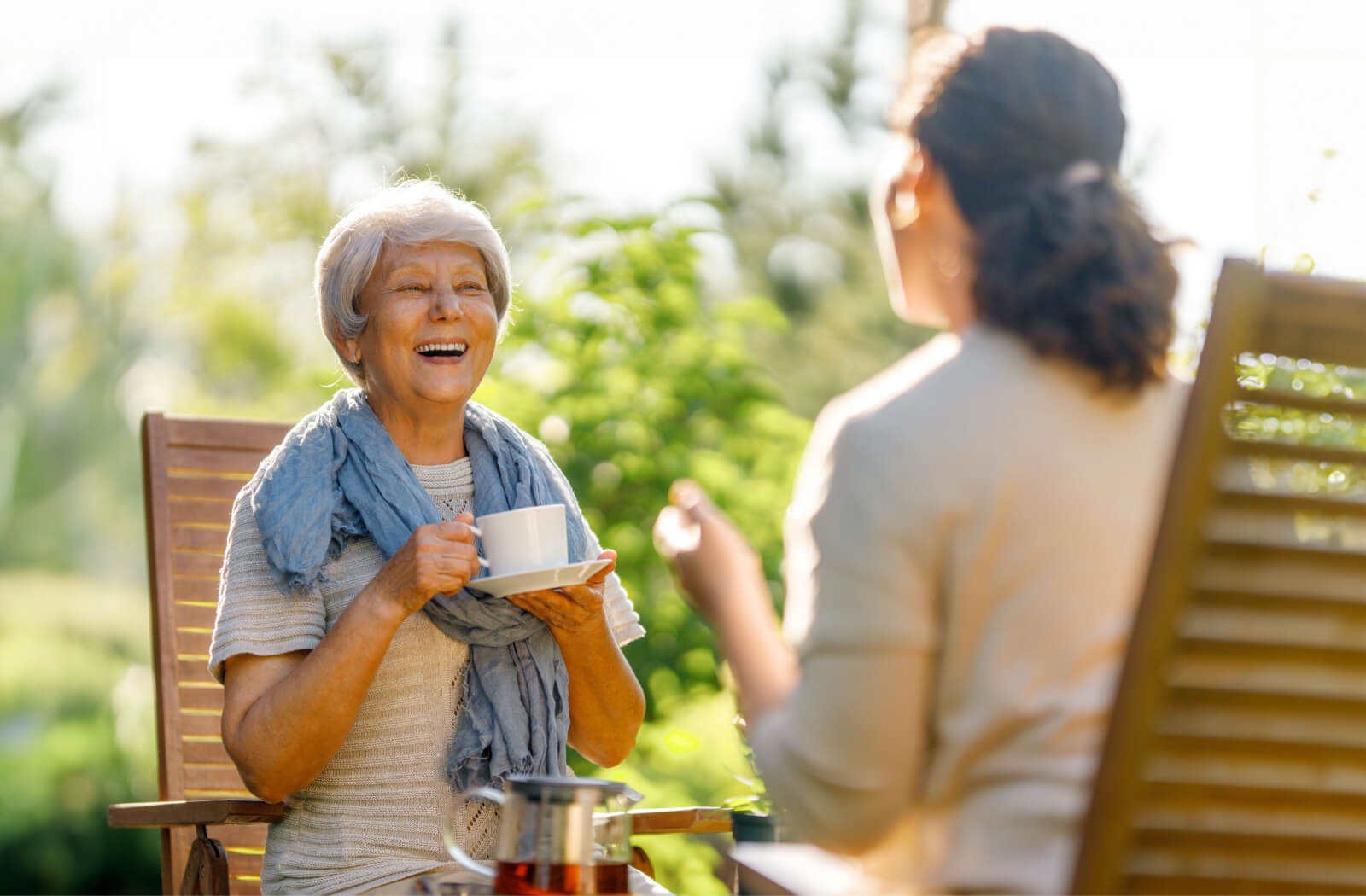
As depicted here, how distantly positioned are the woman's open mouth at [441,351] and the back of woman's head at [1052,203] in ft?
4.48

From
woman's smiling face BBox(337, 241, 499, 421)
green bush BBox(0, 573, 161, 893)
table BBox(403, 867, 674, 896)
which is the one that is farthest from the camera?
green bush BBox(0, 573, 161, 893)

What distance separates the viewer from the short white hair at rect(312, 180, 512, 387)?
265 centimetres

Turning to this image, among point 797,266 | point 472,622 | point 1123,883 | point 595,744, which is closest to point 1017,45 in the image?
point 1123,883

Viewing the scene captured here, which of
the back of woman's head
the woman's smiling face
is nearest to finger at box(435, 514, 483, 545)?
the woman's smiling face

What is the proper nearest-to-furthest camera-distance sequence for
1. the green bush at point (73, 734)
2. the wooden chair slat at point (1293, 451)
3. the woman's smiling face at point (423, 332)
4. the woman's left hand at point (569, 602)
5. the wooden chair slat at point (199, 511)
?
the wooden chair slat at point (1293, 451)
the woman's left hand at point (569, 602)
the woman's smiling face at point (423, 332)
the wooden chair slat at point (199, 511)
the green bush at point (73, 734)

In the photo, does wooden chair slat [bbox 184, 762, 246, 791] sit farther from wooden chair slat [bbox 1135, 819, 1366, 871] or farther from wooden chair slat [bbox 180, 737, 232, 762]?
wooden chair slat [bbox 1135, 819, 1366, 871]

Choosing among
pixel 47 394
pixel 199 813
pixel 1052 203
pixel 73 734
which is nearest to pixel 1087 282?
pixel 1052 203

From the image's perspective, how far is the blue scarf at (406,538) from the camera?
2402 mm

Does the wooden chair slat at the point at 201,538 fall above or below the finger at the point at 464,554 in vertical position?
above

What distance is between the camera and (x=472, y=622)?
2484mm

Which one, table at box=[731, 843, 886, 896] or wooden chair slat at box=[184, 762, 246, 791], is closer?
table at box=[731, 843, 886, 896]

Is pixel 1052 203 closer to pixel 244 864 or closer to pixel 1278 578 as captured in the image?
pixel 1278 578

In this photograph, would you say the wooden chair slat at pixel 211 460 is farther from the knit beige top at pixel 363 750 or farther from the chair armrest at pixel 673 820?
the chair armrest at pixel 673 820

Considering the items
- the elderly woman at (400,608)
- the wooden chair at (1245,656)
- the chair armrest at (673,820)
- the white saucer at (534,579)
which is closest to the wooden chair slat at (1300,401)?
the wooden chair at (1245,656)
